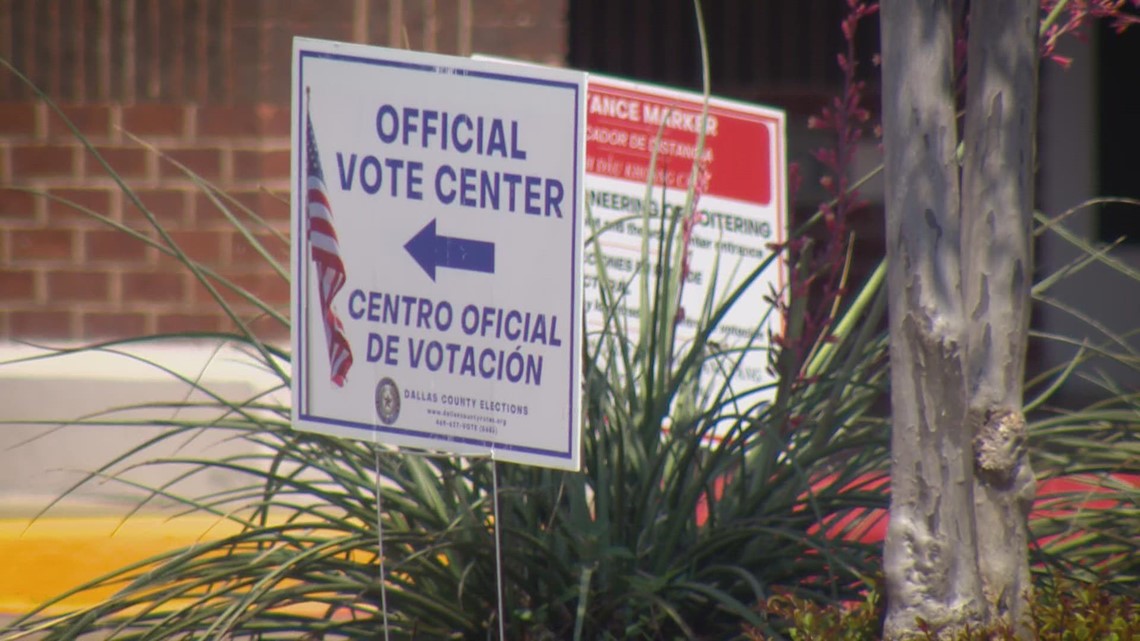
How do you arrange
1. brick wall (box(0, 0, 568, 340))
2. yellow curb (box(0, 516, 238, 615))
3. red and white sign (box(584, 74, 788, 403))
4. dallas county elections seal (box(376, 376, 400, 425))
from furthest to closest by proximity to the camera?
1. brick wall (box(0, 0, 568, 340))
2. yellow curb (box(0, 516, 238, 615))
3. red and white sign (box(584, 74, 788, 403))
4. dallas county elections seal (box(376, 376, 400, 425))

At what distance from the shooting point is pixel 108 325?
6812 millimetres

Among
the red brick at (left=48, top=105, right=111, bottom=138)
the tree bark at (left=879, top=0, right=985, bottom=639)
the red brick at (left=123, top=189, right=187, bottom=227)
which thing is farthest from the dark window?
the tree bark at (left=879, top=0, right=985, bottom=639)

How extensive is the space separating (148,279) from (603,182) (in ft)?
8.84

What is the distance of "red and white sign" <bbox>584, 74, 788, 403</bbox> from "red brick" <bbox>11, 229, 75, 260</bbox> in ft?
9.27

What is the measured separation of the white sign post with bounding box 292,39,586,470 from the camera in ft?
9.51

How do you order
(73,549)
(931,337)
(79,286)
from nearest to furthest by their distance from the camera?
(931,337) → (73,549) → (79,286)

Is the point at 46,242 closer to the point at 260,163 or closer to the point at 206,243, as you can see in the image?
the point at 206,243

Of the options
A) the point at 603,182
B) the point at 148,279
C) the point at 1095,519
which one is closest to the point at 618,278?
the point at 603,182

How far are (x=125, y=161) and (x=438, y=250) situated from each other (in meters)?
4.19

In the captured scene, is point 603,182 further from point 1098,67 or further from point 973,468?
point 1098,67

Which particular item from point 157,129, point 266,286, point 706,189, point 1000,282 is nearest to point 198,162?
point 157,129

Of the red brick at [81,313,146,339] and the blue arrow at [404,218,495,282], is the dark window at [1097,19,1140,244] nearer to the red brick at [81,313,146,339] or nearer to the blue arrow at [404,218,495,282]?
the red brick at [81,313,146,339]

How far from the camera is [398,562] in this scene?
10.0 ft

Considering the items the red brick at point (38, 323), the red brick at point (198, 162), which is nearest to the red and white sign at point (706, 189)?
the red brick at point (198, 162)
